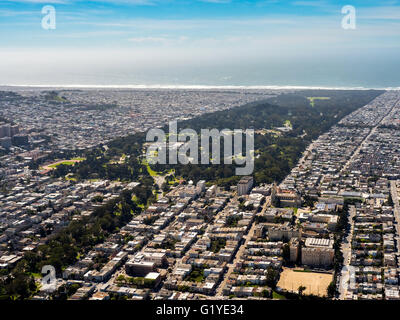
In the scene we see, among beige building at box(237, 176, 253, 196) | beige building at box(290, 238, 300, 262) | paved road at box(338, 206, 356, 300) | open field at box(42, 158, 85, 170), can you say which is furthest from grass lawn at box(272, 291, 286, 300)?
open field at box(42, 158, 85, 170)

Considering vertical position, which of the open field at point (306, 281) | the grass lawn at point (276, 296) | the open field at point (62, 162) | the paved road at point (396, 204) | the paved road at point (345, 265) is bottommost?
the grass lawn at point (276, 296)

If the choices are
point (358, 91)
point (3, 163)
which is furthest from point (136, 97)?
point (3, 163)

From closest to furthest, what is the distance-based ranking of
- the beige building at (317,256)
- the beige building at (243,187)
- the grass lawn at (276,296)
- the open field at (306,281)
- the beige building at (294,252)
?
the grass lawn at (276,296), the open field at (306,281), the beige building at (317,256), the beige building at (294,252), the beige building at (243,187)

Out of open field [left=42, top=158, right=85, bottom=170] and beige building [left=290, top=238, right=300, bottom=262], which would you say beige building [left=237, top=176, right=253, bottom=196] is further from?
open field [left=42, top=158, right=85, bottom=170]

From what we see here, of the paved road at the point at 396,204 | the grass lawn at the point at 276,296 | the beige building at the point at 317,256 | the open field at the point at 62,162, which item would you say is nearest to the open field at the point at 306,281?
the grass lawn at the point at 276,296

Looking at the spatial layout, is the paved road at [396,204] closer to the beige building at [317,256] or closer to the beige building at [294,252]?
the beige building at [317,256]

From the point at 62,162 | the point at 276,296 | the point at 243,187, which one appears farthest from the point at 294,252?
the point at 62,162

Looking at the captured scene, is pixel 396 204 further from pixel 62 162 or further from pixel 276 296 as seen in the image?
pixel 62 162

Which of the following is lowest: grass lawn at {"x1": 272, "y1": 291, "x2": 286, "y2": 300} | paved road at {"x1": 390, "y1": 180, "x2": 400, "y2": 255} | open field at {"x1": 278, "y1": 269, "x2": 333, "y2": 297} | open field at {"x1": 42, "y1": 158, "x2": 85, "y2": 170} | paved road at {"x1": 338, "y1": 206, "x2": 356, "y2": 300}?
grass lawn at {"x1": 272, "y1": 291, "x2": 286, "y2": 300}
